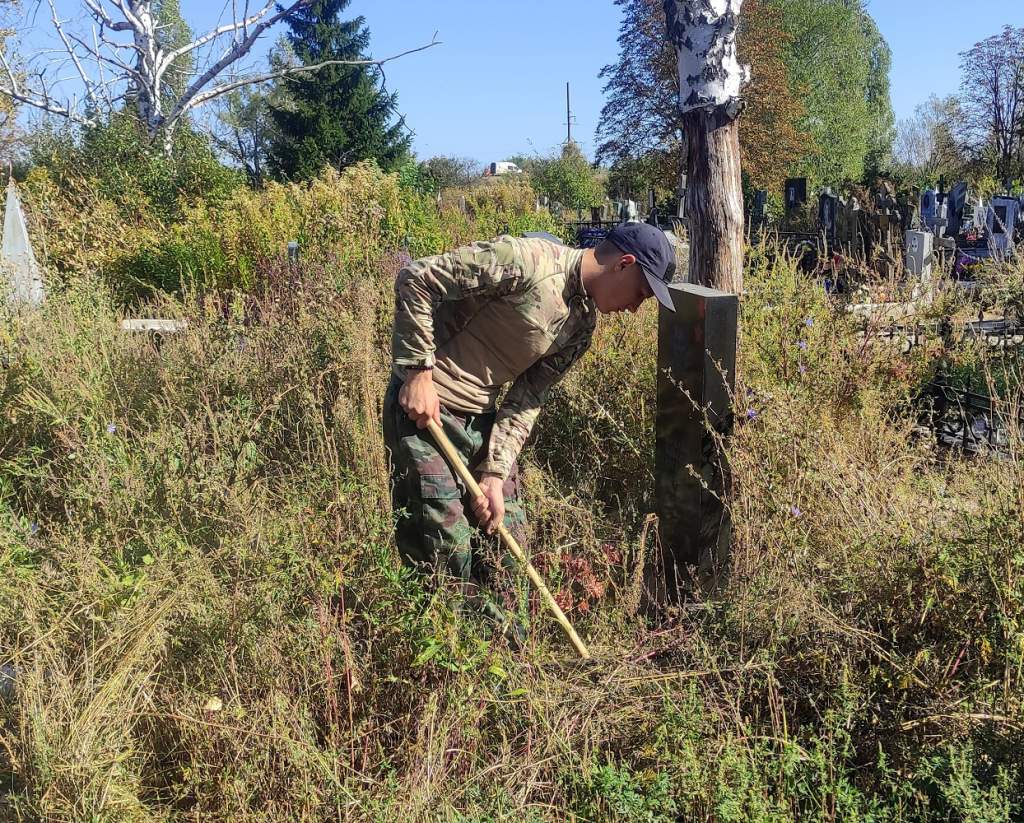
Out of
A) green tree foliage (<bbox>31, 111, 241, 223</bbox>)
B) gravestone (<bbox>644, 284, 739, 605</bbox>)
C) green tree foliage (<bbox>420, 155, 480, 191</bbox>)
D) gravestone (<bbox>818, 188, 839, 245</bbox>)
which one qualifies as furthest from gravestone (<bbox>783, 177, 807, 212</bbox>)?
green tree foliage (<bbox>420, 155, 480, 191</bbox>)

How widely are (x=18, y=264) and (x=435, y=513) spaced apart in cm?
520

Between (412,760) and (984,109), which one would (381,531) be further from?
(984,109)

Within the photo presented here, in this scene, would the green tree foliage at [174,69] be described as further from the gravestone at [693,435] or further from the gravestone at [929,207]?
the gravestone at [693,435]

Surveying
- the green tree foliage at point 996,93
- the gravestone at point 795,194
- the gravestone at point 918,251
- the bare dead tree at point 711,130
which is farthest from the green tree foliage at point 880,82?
the bare dead tree at point 711,130

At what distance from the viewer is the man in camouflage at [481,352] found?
2494 millimetres

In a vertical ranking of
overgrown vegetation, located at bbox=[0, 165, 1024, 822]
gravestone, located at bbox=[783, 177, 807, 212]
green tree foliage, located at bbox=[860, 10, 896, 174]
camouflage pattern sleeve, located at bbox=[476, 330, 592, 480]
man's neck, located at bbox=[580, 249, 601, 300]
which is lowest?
overgrown vegetation, located at bbox=[0, 165, 1024, 822]

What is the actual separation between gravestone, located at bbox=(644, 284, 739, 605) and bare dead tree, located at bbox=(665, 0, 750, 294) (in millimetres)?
2164

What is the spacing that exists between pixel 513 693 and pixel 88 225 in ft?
35.7

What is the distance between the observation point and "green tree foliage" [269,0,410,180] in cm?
2578

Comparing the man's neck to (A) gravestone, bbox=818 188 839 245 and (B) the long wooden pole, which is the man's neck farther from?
(A) gravestone, bbox=818 188 839 245

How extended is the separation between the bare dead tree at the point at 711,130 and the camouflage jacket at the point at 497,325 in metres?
2.48

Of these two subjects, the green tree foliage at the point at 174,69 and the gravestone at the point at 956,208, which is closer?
the gravestone at the point at 956,208

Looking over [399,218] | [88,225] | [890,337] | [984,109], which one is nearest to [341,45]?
[88,225]

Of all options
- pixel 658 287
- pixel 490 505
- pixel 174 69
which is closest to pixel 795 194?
pixel 174 69
